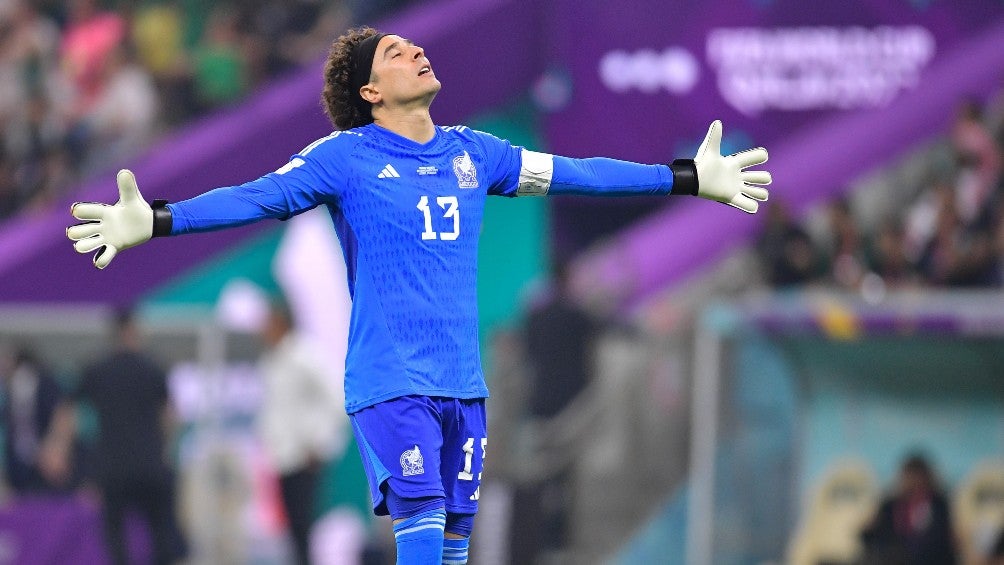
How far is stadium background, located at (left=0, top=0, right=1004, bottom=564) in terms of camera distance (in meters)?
12.1

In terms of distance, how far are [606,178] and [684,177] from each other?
271mm

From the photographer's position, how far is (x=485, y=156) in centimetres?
584

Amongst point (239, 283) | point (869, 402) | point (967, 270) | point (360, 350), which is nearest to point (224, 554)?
point (239, 283)

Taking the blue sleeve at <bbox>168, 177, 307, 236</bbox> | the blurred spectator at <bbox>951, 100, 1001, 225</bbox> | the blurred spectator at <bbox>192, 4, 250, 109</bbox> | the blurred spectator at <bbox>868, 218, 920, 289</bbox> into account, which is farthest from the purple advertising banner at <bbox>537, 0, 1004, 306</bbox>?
the blue sleeve at <bbox>168, 177, 307, 236</bbox>

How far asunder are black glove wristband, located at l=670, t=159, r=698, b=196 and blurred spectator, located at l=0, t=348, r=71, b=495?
→ 7780 millimetres

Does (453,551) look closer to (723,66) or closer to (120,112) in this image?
(723,66)

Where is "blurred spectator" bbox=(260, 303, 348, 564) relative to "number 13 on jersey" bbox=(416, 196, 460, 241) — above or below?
below

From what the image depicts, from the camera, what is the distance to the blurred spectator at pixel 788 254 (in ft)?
41.2

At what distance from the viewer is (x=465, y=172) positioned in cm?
572

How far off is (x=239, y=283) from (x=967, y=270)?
712cm

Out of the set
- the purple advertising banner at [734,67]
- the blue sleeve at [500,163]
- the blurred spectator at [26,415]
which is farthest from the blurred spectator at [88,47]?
the blue sleeve at [500,163]

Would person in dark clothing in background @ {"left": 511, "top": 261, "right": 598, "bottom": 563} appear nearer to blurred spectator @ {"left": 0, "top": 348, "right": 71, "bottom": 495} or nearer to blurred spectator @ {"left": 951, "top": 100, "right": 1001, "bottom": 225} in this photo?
blurred spectator @ {"left": 951, "top": 100, "right": 1001, "bottom": 225}

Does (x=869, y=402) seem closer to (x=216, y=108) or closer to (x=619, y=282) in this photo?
(x=619, y=282)

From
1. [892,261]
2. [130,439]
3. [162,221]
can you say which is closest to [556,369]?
[892,261]
